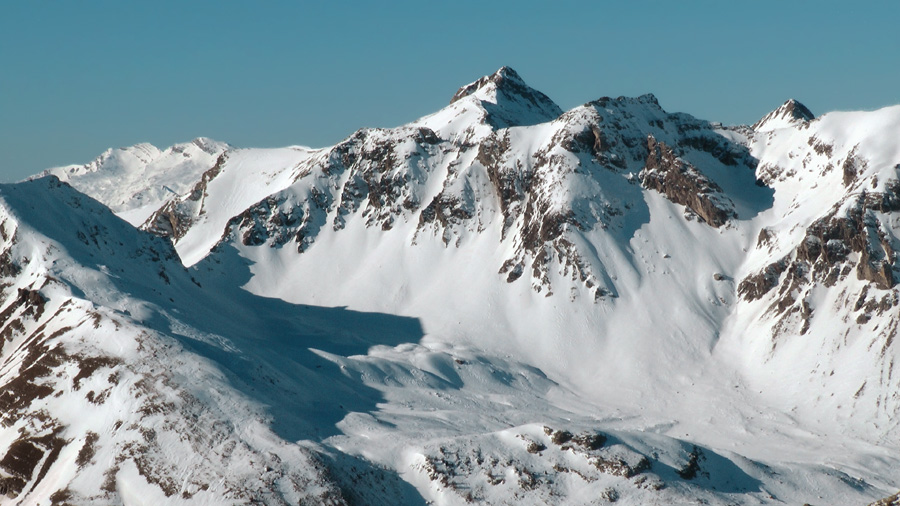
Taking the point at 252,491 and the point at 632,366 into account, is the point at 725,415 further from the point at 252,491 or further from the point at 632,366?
the point at 252,491

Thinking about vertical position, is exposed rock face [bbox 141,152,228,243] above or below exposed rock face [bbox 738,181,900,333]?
below

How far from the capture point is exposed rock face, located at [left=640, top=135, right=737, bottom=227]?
151125mm

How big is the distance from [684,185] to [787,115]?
5172cm

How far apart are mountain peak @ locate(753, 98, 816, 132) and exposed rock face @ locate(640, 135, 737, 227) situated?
1720 inches

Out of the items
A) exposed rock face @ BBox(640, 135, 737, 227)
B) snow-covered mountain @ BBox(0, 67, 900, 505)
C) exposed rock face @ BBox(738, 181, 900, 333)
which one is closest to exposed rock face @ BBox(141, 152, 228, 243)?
snow-covered mountain @ BBox(0, 67, 900, 505)

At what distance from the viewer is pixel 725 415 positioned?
114 metres

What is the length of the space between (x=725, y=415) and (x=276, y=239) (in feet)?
302

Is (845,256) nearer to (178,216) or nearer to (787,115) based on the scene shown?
(787,115)

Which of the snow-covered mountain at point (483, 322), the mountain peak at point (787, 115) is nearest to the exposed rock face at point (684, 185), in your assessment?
the snow-covered mountain at point (483, 322)

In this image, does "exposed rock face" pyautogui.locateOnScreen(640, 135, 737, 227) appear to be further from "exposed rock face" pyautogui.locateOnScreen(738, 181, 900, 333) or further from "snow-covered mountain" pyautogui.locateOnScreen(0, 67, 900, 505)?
"exposed rock face" pyautogui.locateOnScreen(738, 181, 900, 333)

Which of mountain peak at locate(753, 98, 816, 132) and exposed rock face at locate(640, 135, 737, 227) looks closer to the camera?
exposed rock face at locate(640, 135, 737, 227)

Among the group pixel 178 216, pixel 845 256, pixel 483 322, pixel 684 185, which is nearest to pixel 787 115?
pixel 684 185

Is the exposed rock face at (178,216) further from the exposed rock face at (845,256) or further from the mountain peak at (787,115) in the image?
the mountain peak at (787,115)

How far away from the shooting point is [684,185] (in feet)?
509
